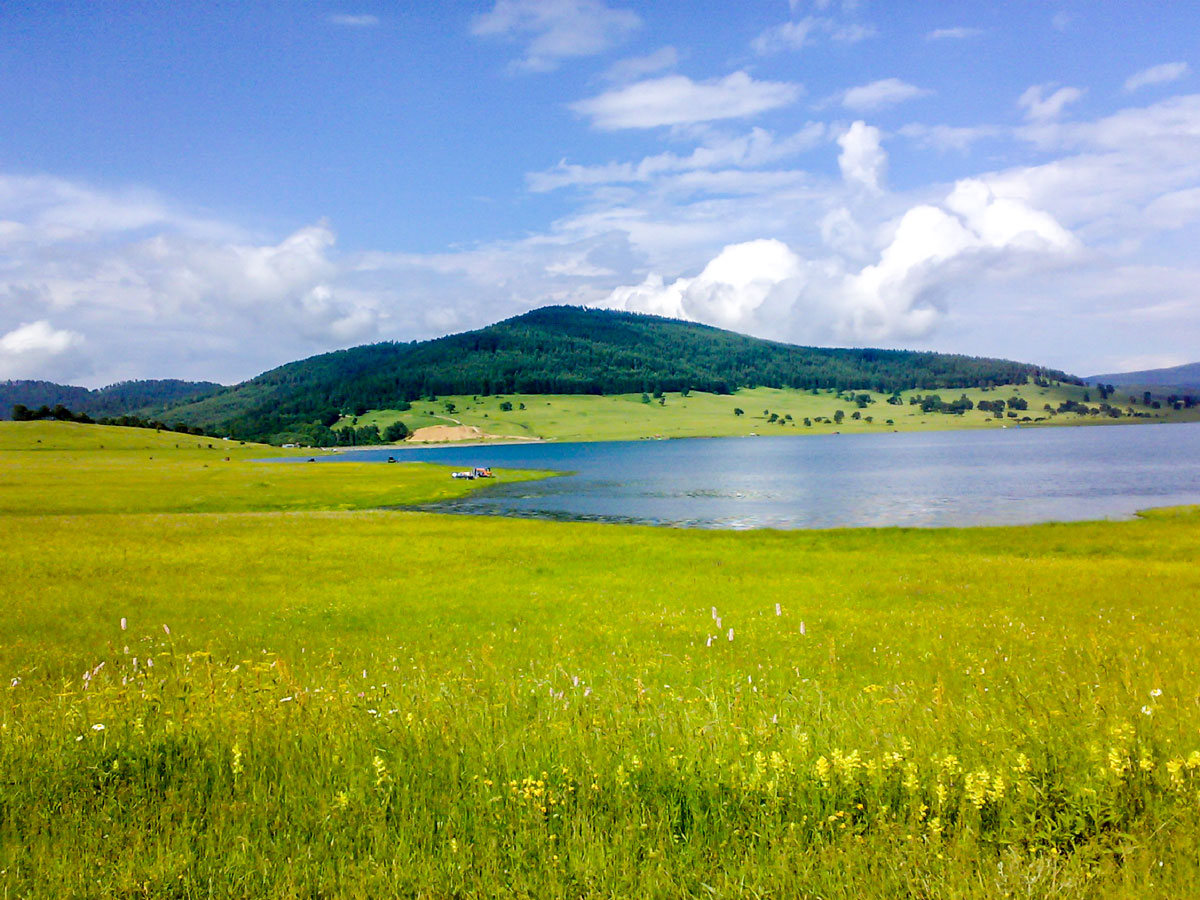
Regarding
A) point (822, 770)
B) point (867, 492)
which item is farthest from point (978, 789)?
point (867, 492)

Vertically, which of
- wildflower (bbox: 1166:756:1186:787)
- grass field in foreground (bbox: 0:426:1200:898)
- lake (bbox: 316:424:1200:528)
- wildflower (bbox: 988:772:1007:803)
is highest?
wildflower (bbox: 1166:756:1186:787)

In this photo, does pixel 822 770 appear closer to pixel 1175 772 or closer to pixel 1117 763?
pixel 1117 763

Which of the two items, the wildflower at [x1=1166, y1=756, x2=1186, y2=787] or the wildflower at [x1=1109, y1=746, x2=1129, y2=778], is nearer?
the wildflower at [x1=1166, y1=756, x2=1186, y2=787]

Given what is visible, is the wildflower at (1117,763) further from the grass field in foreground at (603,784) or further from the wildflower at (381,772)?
the wildflower at (381,772)

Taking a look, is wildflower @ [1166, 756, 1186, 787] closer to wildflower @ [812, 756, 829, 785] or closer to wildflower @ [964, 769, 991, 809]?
wildflower @ [964, 769, 991, 809]

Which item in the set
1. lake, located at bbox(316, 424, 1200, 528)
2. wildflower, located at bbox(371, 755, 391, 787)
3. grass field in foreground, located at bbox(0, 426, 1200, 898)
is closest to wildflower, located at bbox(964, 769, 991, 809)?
grass field in foreground, located at bbox(0, 426, 1200, 898)

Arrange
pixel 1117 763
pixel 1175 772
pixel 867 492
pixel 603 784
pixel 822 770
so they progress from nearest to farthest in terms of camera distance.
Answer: pixel 1175 772 < pixel 1117 763 < pixel 822 770 < pixel 603 784 < pixel 867 492

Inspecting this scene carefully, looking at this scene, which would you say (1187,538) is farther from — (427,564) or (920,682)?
(427,564)

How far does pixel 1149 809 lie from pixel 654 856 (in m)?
3.78

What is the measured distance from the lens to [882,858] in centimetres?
473

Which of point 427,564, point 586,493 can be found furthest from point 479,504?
point 427,564

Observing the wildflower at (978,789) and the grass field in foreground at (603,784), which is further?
the wildflower at (978,789)

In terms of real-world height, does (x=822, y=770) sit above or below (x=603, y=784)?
above

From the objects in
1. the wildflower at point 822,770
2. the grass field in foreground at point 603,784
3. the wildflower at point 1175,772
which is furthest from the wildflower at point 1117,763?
the wildflower at point 822,770
